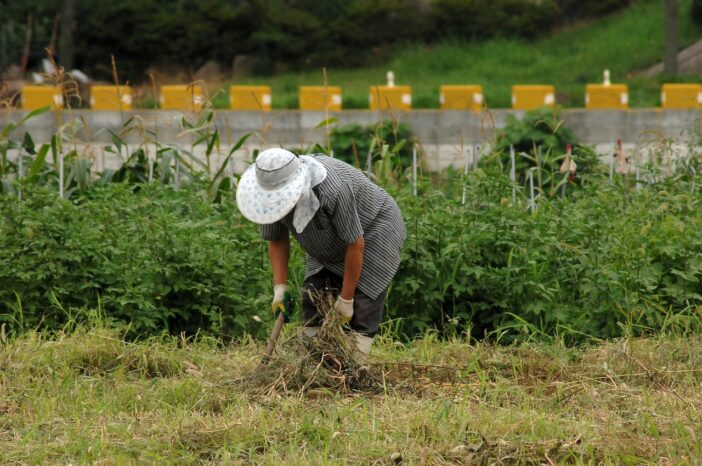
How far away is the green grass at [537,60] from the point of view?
19.0 m

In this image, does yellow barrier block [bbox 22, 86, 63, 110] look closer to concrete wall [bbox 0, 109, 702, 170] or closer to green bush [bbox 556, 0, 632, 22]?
concrete wall [bbox 0, 109, 702, 170]

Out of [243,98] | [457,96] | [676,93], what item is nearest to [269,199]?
[457,96]

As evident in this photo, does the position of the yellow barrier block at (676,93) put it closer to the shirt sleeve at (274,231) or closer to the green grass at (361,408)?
the green grass at (361,408)

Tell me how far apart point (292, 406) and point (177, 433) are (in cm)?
51

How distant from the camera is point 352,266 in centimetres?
475

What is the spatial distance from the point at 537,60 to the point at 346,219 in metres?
15.8

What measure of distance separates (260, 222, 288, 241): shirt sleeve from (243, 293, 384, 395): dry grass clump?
1.26ft

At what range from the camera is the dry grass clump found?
4.79m

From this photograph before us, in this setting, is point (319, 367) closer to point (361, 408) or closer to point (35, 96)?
point (361, 408)

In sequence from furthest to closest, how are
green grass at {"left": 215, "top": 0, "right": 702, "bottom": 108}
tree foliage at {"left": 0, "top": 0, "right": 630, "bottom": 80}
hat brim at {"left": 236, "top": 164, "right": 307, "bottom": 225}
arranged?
tree foliage at {"left": 0, "top": 0, "right": 630, "bottom": 80} < green grass at {"left": 215, "top": 0, "right": 702, "bottom": 108} < hat brim at {"left": 236, "top": 164, "right": 307, "bottom": 225}

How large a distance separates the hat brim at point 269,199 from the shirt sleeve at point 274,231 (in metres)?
0.28

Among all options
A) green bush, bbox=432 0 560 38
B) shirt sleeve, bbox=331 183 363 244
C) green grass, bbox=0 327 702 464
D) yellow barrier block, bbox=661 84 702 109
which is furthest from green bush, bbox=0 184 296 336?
green bush, bbox=432 0 560 38

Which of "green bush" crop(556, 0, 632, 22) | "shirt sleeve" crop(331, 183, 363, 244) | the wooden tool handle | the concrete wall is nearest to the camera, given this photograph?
"shirt sleeve" crop(331, 183, 363, 244)

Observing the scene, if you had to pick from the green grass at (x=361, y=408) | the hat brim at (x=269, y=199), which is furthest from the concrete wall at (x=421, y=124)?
the hat brim at (x=269, y=199)
